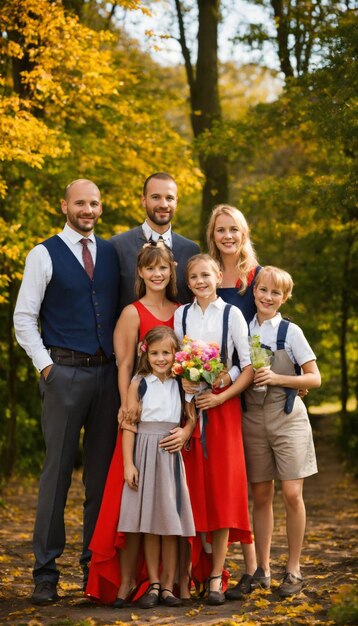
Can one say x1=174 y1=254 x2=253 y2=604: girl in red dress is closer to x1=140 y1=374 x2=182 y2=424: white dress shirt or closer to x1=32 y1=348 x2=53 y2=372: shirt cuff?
x1=140 y1=374 x2=182 y2=424: white dress shirt

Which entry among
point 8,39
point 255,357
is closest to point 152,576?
point 255,357

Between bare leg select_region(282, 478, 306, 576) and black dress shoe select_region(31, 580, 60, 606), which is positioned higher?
bare leg select_region(282, 478, 306, 576)

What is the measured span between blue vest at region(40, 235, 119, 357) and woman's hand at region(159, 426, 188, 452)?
2.40ft

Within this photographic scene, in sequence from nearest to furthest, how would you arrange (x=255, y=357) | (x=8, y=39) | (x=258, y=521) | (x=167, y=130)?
(x=255, y=357) → (x=258, y=521) → (x=8, y=39) → (x=167, y=130)

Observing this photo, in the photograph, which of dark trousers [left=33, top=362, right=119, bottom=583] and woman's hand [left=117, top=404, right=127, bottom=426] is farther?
dark trousers [left=33, top=362, right=119, bottom=583]

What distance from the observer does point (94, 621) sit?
4.86 metres

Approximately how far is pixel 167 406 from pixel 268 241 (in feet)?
37.6

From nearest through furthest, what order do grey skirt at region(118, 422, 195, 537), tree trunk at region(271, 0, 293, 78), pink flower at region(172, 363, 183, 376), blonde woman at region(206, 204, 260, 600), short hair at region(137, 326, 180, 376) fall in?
1. pink flower at region(172, 363, 183, 376)
2. grey skirt at region(118, 422, 195, 537)
3. short hair at region(137, 326, 180, 376)
4. blonde woman at region(206, 204, 260, 600)
5. tree trunk at region(271, 0, 293, 78)

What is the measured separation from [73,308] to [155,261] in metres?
0.61

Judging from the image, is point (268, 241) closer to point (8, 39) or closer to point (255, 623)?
point (8, 39)

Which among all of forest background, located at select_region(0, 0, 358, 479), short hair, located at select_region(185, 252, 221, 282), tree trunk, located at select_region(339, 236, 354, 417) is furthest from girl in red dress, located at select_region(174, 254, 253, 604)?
tree trunk, located at select_region(339, 236, 354, 417)

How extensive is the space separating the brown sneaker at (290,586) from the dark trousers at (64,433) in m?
1.34

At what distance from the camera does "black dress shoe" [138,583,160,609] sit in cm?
510

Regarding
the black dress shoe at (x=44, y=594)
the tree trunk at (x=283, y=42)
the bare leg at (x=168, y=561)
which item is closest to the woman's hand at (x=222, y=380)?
the bare leg at (x=168, y=561)
